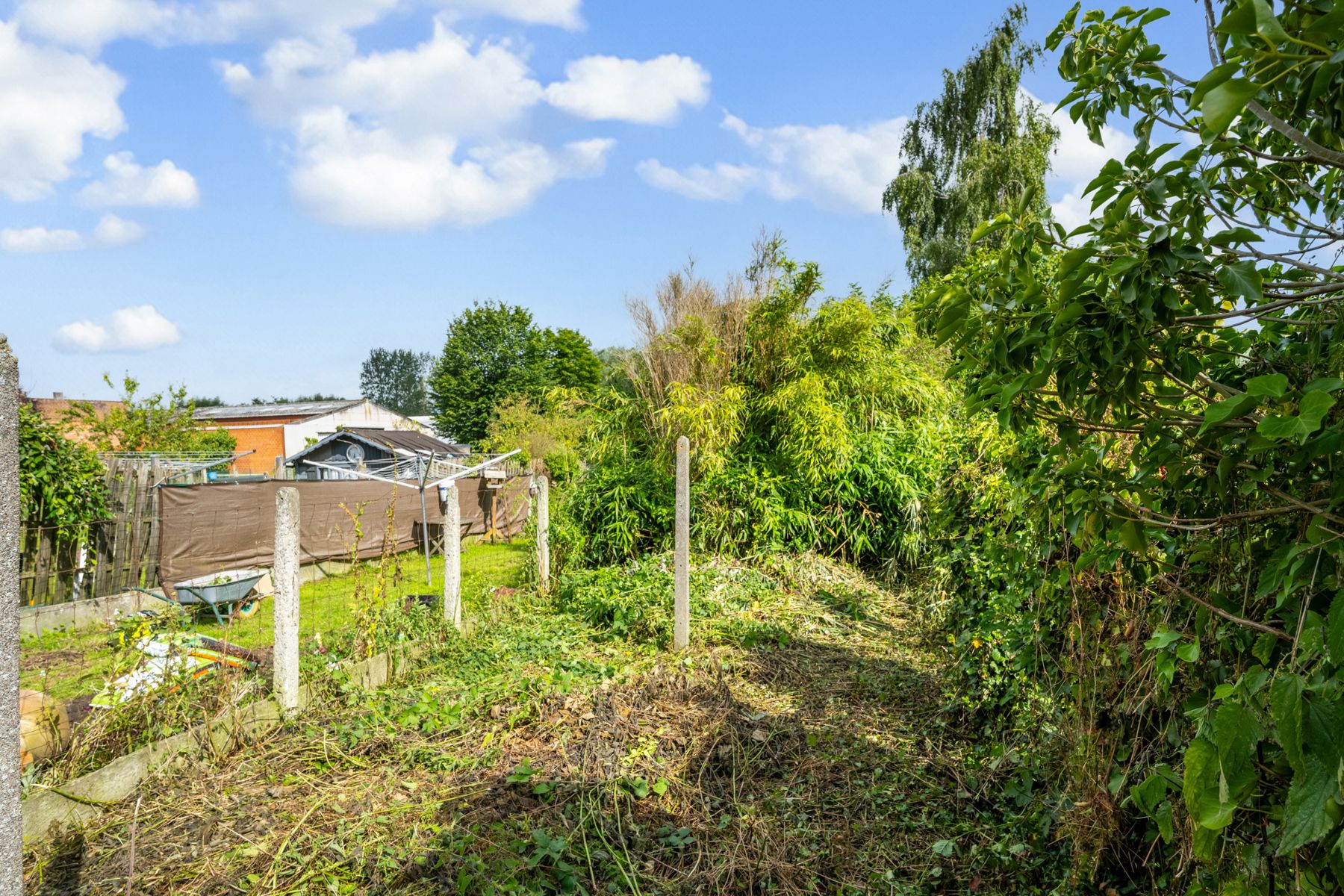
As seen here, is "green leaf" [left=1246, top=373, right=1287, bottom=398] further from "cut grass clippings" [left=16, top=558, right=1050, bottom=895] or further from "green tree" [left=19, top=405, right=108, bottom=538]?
"green tree" [left=19, top=405, right=108, bottom=538]

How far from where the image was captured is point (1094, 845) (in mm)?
2404

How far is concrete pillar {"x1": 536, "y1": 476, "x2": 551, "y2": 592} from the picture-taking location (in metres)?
7.60

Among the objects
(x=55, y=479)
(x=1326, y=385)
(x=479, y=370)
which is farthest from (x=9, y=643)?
(x=479, y=370)

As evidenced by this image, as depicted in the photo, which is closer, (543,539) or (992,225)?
(992,225)

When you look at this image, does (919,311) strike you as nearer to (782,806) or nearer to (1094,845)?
(1094,845)

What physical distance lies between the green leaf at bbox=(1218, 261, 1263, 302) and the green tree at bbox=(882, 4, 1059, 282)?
1626 cm

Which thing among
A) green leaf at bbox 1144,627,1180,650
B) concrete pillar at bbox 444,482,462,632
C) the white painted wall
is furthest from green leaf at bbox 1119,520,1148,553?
the white painted wall

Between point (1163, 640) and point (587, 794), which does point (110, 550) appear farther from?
point (1163, 640)

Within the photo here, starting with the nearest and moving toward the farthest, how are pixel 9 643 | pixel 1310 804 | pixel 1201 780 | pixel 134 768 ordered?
pixel 1310 804 < pixel 1201 780 < pixel 9 643 < pixel 134 768

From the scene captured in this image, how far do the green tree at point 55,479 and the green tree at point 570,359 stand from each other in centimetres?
3645

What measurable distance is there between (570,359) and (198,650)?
139 ft

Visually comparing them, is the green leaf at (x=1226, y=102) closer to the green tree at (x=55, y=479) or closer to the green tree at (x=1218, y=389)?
the green tree at (x=1218, y=389)

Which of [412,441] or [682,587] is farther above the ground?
[412,441]

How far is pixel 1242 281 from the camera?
116 centimetres
